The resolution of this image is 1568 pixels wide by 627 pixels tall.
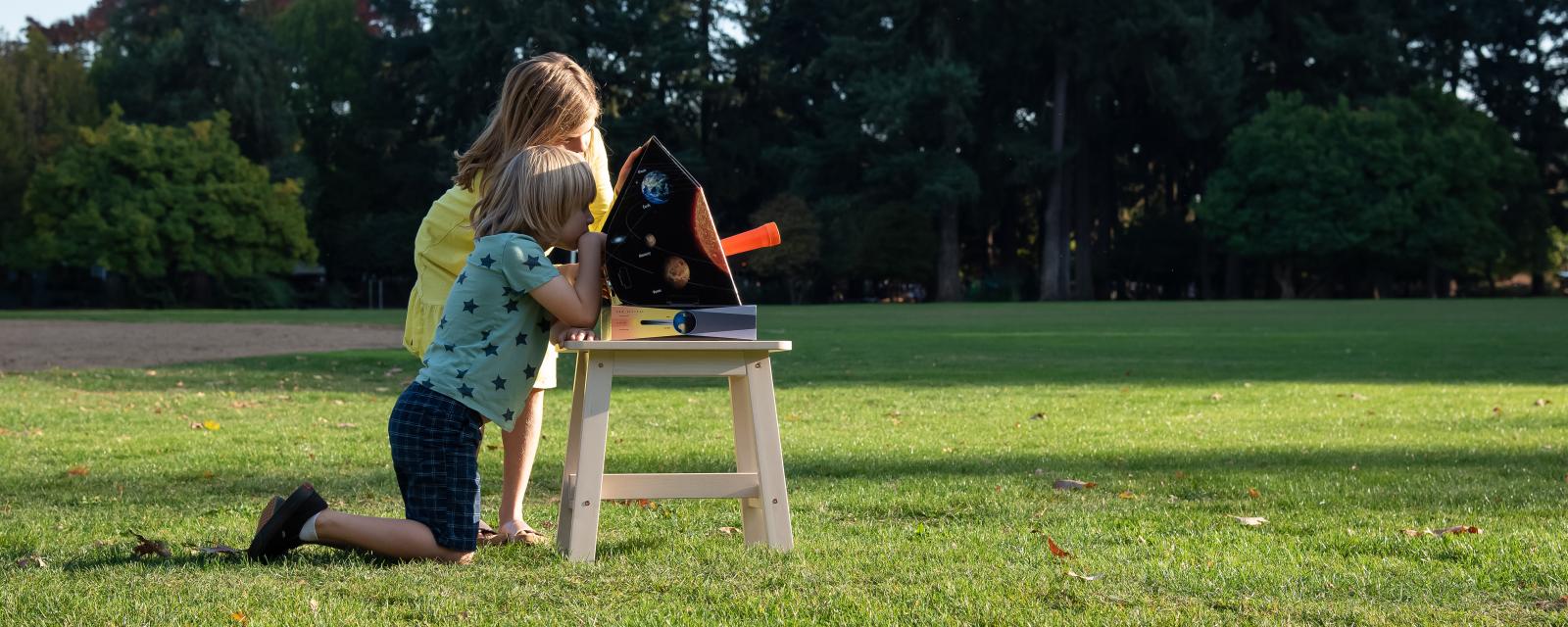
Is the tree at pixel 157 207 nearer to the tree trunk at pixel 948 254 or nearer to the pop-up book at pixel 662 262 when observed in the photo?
the tree trunk at pixel 948 254

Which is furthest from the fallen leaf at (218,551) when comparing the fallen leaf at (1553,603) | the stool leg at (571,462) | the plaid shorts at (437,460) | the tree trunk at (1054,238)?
the tree trunk at (1054,238)

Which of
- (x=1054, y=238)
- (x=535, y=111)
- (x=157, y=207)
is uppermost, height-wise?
(x=157, y=207)

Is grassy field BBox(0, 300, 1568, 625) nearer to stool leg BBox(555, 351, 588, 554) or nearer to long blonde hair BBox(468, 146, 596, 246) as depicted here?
stool leg BBox(555, 351, 588, 554)

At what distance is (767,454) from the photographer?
4.48 meters

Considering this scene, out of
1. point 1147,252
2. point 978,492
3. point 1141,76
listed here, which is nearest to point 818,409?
point 978,492

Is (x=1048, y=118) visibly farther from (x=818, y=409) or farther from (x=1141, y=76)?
(x=818, y=409)

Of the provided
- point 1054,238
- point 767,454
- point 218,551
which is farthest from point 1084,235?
point 218,551

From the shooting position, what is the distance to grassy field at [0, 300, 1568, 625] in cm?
371

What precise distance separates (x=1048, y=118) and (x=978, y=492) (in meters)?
52.1

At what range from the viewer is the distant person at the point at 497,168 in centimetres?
466

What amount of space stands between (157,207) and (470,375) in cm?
5035

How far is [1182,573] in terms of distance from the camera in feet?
13.3

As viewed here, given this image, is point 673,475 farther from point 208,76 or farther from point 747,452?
point 208,76

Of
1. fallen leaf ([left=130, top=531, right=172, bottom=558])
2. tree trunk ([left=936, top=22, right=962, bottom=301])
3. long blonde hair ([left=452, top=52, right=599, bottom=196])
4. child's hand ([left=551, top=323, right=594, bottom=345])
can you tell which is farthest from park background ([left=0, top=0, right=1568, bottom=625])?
long blonde hair ([left=452, top=52, right=599, bottom=196])
